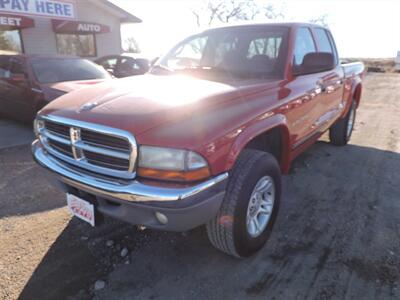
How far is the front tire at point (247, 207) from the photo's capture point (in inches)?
90.3

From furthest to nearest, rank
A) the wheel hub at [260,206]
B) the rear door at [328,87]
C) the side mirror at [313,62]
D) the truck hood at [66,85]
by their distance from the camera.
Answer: the truck hood at [66,85] → the rear door at [328,87] → the side mirror at [313,62] → the wheel hub at [260,206]

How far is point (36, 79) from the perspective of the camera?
19.7ft

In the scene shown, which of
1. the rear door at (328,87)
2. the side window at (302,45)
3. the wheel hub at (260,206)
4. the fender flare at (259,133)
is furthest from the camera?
the rear door at (328,87)

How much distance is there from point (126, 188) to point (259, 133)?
3.56 ft

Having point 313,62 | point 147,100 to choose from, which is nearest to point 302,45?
point 313,62

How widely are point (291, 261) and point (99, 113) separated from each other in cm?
190

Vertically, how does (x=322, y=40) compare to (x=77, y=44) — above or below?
above

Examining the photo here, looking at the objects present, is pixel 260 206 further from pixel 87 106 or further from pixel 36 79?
pixel 36 79

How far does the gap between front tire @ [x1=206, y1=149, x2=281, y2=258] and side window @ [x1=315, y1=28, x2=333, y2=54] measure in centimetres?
224

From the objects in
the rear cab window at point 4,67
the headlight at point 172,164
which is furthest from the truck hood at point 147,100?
the rear cab window at point 4,67

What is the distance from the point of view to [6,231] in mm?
3080

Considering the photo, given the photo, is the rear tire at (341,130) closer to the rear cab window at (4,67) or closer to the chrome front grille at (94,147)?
the chrome front grille at (94,147)

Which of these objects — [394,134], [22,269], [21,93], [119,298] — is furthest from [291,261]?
[21,93]

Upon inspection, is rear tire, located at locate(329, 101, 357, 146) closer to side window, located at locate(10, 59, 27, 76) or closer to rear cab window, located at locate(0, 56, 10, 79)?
side window, located at locate(10, 59, 27, 76)
